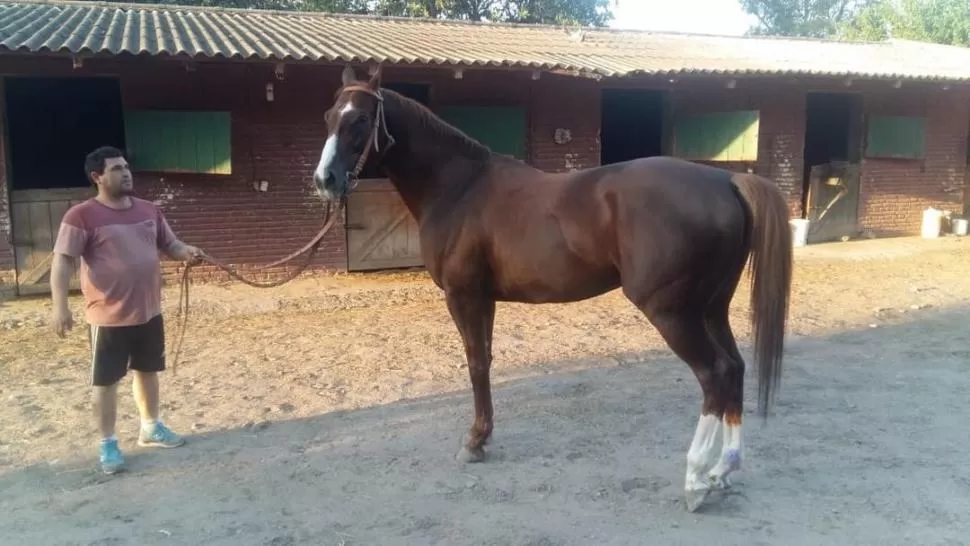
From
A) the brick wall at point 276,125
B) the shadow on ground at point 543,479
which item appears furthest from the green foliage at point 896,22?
the shadow on ground at point 543,479

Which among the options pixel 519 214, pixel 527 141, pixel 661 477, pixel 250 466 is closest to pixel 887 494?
pixel 661 477

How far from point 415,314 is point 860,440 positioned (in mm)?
4371

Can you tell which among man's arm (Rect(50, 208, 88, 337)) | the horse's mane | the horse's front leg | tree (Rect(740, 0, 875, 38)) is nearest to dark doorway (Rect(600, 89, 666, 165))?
the horse's mane

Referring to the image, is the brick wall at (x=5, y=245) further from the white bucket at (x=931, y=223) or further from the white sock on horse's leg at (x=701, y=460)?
the white bucket at (x=931, y=223)

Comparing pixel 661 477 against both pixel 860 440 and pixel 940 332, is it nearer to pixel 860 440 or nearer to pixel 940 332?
pixel 860 440

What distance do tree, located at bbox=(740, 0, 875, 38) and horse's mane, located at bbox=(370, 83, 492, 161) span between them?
133 feet

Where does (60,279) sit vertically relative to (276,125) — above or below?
below

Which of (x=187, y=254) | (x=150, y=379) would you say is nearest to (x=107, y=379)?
(x=150, y=379)

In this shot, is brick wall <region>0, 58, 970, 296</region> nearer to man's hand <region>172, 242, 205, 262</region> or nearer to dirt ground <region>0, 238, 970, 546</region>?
dirt ground <region>0, 238, 970, 546</region>

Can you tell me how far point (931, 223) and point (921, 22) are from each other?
72.2ft

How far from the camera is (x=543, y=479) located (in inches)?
138

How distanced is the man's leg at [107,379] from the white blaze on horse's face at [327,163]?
4.30ft

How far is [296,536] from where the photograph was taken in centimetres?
298

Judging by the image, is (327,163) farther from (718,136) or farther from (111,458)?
(718,136)
